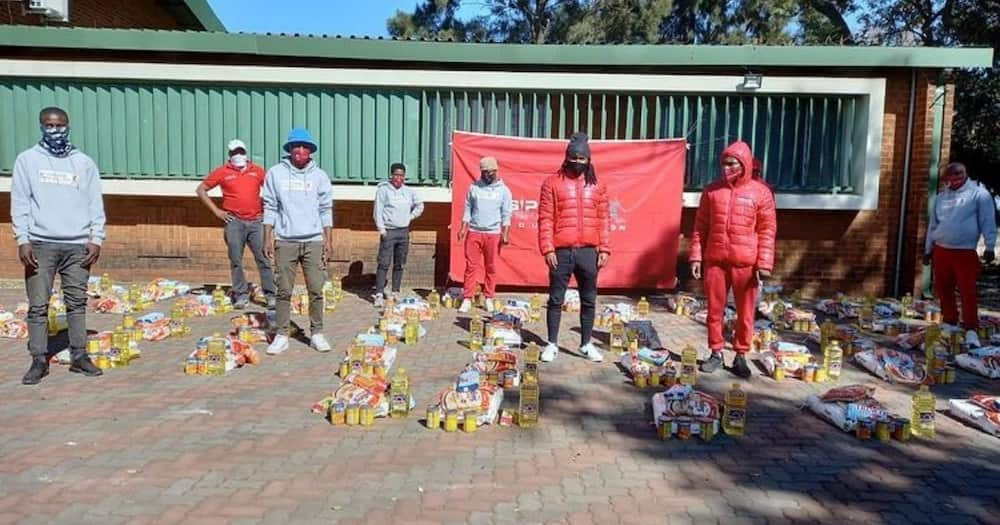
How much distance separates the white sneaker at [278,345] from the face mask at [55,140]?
2184 mm

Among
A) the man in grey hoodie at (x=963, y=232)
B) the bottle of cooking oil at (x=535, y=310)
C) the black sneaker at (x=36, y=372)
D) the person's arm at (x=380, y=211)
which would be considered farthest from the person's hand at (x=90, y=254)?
the man in grey hoodie at (x=963, y=232)

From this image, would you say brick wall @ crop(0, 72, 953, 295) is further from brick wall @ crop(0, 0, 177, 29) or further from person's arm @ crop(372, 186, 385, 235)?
brick wall @ crop(0, 0, 177, 29)

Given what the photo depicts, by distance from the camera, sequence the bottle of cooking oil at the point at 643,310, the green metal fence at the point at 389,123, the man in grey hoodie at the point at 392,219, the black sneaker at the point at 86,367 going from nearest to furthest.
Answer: the black sneaker at the point at 86,367, the bottle of cooking oil at the point at 643,310, the man in grey hoodie at the point at 392,219, the green metal fence at the point at 389,123

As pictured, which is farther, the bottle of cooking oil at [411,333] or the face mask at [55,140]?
the bottle of cooking oil at [411,333]

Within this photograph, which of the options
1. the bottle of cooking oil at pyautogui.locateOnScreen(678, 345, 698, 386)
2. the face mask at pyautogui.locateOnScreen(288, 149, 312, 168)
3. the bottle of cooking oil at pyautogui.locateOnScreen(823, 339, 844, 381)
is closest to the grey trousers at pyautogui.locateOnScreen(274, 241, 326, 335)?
the face mask at pyautogui.locateOnScreen(288, 149, 312, 168)

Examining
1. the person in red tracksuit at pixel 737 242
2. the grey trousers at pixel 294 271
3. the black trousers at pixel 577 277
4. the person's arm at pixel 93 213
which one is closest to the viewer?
the person's arm at pixel 93 213

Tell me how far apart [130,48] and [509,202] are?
5.34 m

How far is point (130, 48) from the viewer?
975 cm

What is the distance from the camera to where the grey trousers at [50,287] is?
536 centimetres

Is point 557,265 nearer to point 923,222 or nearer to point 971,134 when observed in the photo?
point 923,222

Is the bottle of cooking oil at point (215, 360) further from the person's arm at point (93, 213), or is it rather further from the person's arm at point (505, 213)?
the person's arm at point (505, 213)

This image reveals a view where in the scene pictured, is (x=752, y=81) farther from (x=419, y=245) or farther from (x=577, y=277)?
(x=577, y=277)

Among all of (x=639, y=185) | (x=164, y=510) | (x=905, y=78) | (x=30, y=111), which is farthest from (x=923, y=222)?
(x=30, y=111)

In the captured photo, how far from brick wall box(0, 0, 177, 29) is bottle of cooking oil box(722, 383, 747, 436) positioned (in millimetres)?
11025
